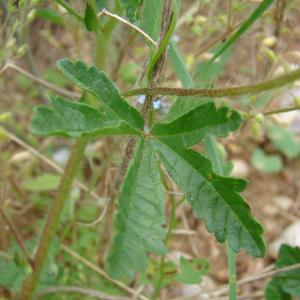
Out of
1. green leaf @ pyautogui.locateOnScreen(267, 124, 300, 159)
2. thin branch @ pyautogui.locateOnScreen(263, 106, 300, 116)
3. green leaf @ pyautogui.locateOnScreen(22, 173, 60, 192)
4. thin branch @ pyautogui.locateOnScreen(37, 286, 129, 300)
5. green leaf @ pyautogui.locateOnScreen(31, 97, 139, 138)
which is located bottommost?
thin branch @ pyautogui.locateOnScreen(37, 286, 129, 300)

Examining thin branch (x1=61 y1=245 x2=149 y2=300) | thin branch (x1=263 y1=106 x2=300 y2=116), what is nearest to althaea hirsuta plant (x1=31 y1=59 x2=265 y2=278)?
thin branch (x1=263 y1=106 x2=300 y2=116)

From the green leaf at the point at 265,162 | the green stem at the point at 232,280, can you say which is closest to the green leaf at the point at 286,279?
the green stem at the point at 232,280

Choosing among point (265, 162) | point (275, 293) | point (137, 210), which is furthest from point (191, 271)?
point (265, 162)

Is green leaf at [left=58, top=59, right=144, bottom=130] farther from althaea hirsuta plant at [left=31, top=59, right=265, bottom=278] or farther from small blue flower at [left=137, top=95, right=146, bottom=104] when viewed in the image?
small blue flower at [left=137, top=95, right=146, bottom=104]

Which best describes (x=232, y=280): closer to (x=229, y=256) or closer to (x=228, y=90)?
(x=229, y=256)

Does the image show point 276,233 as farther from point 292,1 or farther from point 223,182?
point 223,182

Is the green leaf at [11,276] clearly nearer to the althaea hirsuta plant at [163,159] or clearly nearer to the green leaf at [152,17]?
the althaea hirsuta plant at [163,159]
